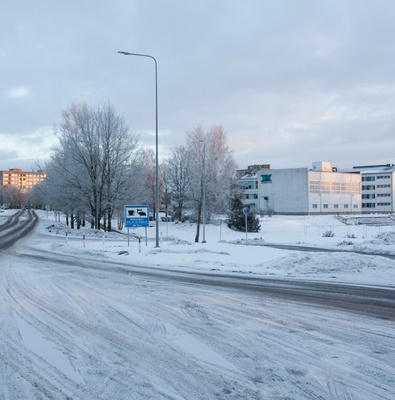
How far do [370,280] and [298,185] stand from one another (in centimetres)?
8371

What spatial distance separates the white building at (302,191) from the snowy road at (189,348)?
83642mm

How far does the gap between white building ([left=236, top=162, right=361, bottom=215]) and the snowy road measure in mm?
83642

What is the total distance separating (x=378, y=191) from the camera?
121 meters

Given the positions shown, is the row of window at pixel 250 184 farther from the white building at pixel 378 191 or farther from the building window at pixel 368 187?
the building window at pixel 368 187

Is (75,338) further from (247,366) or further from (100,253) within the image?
(100,253)

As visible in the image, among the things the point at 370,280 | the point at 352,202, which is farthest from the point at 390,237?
the point at 352,202

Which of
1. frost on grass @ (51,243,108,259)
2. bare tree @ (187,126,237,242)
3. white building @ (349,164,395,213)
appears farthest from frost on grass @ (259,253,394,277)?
white building @ (349,164,395,213)

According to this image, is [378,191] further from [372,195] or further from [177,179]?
[177,179]

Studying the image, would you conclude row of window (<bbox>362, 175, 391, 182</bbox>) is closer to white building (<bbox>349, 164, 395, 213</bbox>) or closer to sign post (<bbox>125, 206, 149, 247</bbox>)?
white building (<bbox>349, 164, 395, 213</bbox>)

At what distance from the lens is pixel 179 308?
9070mm

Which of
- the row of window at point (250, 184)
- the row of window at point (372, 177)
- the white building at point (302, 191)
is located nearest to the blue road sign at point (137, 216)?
the white building at point (302, 191)

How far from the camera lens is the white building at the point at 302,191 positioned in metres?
95.3

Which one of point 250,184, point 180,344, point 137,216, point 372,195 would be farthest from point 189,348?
point 372,195

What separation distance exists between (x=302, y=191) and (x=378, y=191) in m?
36.8
